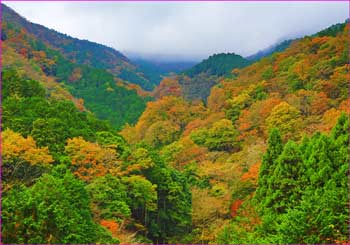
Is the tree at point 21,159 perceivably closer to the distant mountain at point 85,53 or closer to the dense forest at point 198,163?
the dense forest at point 198,163

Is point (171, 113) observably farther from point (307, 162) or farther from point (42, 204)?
point (42, 204)

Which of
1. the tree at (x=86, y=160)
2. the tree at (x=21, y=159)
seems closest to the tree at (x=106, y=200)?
the tree at (x=86, y=160)

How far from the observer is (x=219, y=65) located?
74.2m

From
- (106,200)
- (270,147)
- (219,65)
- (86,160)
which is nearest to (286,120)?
(270,147)

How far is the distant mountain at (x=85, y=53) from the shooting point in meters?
108

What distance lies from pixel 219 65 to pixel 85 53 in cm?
4942

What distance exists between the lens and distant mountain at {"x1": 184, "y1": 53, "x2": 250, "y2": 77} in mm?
72062

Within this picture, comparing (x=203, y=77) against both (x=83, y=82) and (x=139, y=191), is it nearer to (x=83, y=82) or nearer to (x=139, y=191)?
(x=83, y=82)

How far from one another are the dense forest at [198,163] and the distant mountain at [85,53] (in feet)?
197

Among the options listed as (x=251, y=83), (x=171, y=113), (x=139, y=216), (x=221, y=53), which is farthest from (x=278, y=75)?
(x=221, y=53)

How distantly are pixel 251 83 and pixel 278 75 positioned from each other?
10.4 ft

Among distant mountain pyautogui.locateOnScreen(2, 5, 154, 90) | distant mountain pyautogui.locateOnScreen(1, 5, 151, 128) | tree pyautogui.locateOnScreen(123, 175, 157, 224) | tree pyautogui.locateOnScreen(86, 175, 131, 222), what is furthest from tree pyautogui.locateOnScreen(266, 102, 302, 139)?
distant mountain pyautogui.locateOnScreen(2, 5, 154, 90)

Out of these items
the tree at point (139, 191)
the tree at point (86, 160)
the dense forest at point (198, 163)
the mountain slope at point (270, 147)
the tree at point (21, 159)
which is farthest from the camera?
the tree at point (139, 191)

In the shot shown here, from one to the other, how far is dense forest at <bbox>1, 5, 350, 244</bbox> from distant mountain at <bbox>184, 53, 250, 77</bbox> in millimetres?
24645
